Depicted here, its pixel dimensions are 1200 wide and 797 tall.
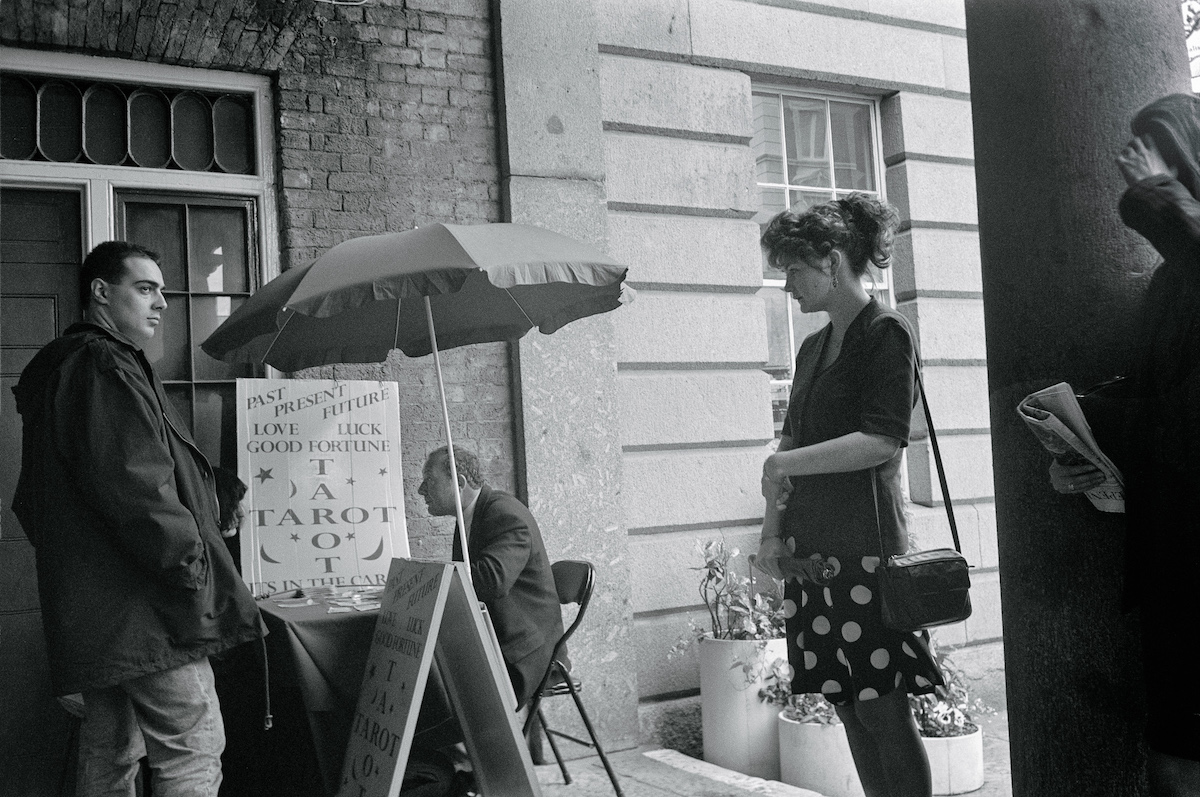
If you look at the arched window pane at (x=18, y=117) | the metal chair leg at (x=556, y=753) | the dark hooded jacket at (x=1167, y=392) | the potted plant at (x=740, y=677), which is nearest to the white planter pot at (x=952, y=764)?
the potted plant at (x=740, y=677)

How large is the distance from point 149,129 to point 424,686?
3177 millimetres

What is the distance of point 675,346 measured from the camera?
6.13 meters

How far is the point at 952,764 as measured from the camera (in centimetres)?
493

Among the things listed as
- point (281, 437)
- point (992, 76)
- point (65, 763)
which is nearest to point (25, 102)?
point (281, 437)

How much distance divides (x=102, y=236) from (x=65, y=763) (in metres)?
2.35

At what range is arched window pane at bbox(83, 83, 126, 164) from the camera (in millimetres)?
4988

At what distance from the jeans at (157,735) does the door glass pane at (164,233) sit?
2398 millimetres

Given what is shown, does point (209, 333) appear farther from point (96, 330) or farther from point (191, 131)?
point (96, 330)

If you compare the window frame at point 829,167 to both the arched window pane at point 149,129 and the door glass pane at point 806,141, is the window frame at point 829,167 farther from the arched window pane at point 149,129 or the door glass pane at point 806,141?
the arched window pane at point 149,129

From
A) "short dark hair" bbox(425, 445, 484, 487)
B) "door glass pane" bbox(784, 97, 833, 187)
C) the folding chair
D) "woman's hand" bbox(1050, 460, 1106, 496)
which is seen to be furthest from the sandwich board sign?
"door glass pane" bbox(784, 97, 833, 187)

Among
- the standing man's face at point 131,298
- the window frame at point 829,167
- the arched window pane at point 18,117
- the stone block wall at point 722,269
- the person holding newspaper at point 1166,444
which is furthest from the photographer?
the window frame at point 829,167

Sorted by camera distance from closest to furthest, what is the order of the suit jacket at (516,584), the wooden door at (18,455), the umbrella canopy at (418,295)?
the umbrella canopy at (418,295) → the suit jacket at (516,584) → the wooden door at (18,455)

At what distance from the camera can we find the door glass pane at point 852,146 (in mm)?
7254

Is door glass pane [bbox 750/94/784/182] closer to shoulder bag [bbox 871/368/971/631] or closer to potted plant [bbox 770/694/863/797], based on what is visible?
potted plant [bbox 770/694/863/797]
